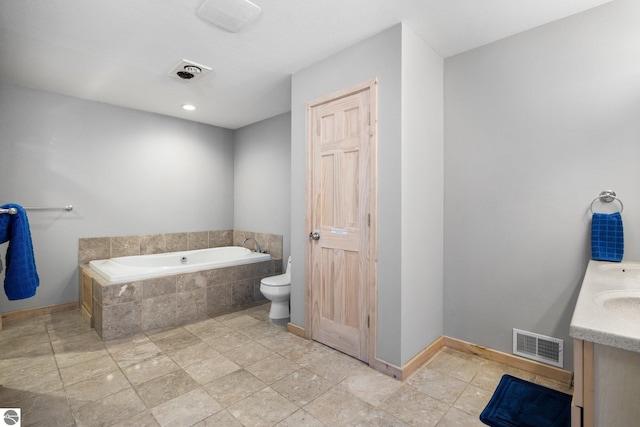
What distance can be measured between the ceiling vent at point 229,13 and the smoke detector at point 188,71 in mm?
712

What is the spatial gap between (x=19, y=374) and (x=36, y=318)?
1.44 m

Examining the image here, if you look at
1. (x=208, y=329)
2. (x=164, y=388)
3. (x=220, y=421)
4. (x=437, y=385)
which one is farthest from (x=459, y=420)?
(x=208, y=329)

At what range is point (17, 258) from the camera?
1806 mm

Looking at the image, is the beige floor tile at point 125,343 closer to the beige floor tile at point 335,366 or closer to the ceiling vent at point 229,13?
the beige floor tile at point 335,366

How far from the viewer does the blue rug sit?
5.68 ft

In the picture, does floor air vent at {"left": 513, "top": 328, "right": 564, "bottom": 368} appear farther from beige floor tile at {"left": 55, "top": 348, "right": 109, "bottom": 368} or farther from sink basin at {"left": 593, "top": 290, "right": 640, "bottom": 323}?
beige floor tile at {"left": 55, "top": 348, "right": 109, "bottom": 368}

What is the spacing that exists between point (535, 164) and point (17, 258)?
11.0 ft

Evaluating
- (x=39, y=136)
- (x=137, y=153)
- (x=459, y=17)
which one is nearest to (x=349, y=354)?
(x=459, y=17)

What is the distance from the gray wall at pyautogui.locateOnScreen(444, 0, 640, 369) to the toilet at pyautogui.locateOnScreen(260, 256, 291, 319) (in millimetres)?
1591

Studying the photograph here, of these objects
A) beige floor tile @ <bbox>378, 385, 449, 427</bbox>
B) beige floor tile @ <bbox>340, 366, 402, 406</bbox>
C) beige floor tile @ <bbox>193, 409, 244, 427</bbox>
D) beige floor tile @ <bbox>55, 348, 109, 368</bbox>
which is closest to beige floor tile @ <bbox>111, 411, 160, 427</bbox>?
beige floor tile @ <bbox>193, 409, 244, 427</bbox>

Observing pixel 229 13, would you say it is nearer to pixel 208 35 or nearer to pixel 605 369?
pixel 208 35

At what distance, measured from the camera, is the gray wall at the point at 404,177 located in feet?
7.20
